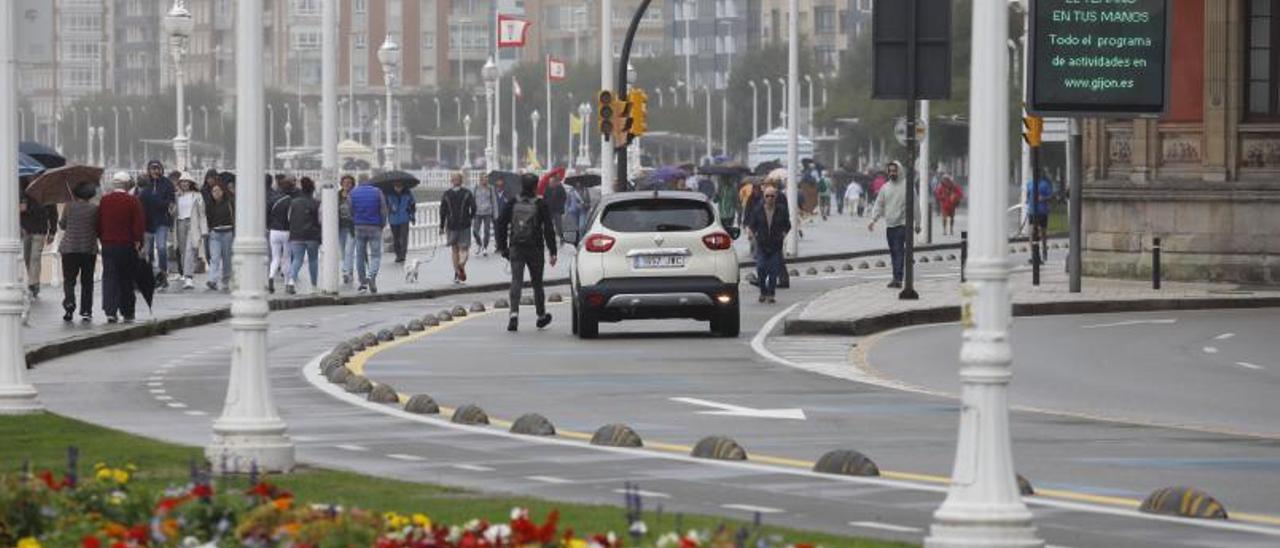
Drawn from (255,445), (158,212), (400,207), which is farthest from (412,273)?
(255,445)

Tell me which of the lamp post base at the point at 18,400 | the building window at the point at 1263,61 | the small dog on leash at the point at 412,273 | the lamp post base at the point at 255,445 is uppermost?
the building window at the point at 1263,61

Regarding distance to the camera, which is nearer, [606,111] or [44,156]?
[606,111]

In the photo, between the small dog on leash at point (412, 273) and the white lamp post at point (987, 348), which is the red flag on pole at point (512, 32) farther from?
Result: the white lamp post at point (987, 348)

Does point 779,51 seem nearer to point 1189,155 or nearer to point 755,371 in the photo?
point 1189,155

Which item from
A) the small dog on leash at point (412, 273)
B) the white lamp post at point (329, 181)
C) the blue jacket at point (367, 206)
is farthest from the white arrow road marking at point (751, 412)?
the small dog on leash at point (412, 273)

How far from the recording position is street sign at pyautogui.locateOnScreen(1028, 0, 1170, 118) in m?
41.6

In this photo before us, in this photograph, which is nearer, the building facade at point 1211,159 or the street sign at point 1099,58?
the street sign at point 1099,58

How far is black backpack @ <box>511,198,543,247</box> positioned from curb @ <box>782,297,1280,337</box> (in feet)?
9.60

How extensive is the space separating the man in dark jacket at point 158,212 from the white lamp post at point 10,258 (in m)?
21.1

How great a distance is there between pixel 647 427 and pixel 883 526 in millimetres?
7111

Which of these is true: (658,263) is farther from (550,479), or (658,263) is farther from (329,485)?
(329,485)

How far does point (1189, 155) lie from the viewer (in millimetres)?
47281

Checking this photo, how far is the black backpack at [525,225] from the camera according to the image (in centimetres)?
3603

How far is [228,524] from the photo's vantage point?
12578 mm
